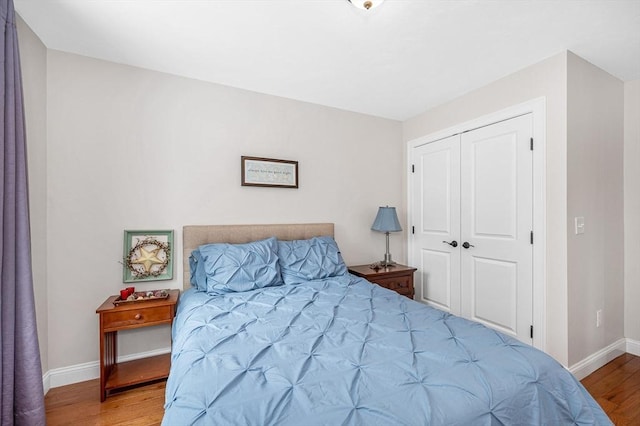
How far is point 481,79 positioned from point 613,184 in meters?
1.46

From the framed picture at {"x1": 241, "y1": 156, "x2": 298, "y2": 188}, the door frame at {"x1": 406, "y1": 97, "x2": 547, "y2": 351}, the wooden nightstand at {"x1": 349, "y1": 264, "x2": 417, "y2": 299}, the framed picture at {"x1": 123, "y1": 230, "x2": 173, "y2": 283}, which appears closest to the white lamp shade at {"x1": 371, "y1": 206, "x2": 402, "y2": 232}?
the wooden nightstand at {"x1": 349, "y1": 264, "x2": 417, "y2": 299}

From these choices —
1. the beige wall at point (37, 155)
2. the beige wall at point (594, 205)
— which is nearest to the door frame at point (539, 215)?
the beige wall at point (594, 205)

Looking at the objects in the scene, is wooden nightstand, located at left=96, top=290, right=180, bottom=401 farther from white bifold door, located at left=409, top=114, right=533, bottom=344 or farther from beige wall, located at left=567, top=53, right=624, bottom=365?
beige wall, located at left=567, top=53, right=624, bottom=365

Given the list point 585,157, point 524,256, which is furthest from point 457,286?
point 585,157

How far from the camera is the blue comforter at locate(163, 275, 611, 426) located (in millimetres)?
891

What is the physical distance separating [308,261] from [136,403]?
1.52 m

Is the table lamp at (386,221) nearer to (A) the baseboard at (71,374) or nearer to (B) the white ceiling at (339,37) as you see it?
(B) the white ceiling at (339,37)

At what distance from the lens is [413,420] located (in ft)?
2.81

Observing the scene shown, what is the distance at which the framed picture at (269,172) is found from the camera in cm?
275

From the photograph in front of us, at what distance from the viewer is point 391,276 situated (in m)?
2.98

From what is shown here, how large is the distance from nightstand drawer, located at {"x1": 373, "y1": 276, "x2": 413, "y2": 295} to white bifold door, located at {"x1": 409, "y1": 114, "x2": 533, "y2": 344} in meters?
0.40

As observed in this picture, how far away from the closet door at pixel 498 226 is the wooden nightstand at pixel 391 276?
1.74 ft

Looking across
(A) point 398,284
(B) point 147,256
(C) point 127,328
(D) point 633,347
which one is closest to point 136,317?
(C) point 127,328

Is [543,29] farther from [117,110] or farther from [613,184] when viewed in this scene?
[117,110]
